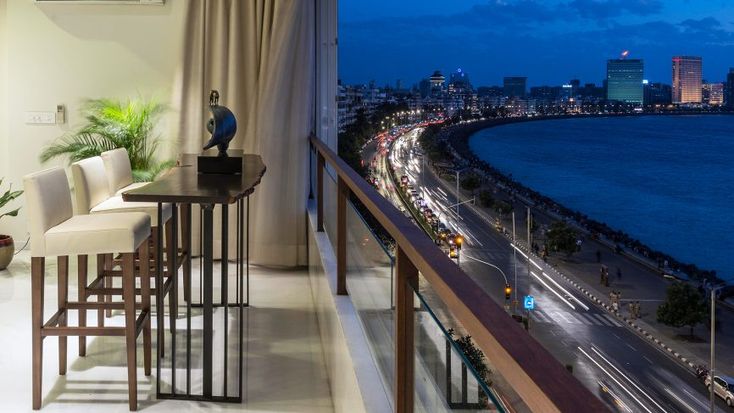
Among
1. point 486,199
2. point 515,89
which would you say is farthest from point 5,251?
point 486,199

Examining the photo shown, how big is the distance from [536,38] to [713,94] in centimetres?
1816

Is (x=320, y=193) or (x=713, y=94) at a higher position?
(x=713, y=94)

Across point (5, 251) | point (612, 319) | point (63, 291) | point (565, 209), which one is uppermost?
point (63, 291)

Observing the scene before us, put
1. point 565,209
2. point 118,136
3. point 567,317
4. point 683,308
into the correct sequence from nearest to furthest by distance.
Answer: point 118,136
point 683,308
point 567,317
point 565,209

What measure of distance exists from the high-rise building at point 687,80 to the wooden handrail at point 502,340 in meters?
17.6

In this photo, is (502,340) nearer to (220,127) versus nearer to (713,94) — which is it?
(220,127)

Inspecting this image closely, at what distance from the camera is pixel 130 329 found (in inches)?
112

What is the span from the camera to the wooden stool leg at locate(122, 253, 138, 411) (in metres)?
2.82

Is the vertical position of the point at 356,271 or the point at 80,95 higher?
the point at 80,95

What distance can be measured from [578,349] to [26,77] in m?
15.1

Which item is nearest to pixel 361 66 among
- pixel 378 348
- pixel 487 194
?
pixel 487 194

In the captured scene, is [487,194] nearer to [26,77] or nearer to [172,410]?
[26,77]

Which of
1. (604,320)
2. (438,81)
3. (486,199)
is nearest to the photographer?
(438,81)

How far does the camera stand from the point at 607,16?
41.8 meters
